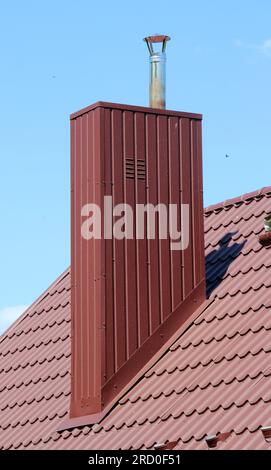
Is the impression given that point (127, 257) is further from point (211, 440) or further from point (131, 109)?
point (211, 440)

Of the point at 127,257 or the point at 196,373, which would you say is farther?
→ the point at 127,257

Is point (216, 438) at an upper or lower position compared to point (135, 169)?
lower

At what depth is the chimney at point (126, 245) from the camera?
16.5m

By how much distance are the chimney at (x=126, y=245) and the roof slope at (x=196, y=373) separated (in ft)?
0.99

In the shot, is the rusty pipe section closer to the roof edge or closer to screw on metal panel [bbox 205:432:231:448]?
the roof edge

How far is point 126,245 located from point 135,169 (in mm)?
872

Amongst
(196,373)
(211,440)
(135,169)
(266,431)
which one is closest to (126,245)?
(135,169)

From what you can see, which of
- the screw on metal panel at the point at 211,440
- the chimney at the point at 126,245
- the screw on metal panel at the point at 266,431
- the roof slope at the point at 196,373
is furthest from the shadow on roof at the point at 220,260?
the screw on metal panel at the point at 266,431

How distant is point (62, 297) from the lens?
19.9m

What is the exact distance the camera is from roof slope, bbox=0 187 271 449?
47.0 ft

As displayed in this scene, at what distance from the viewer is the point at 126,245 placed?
16.8 meters

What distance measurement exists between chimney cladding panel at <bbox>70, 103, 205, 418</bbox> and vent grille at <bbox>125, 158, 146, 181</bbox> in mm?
11

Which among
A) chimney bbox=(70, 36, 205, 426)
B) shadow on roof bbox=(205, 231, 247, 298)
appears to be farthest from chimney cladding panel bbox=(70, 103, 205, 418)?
shadow on roof bbox=(205, 231, 247, 298)

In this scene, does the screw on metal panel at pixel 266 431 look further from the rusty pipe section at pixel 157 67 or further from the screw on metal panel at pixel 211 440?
the rusty pipe section at pixel 157 67
